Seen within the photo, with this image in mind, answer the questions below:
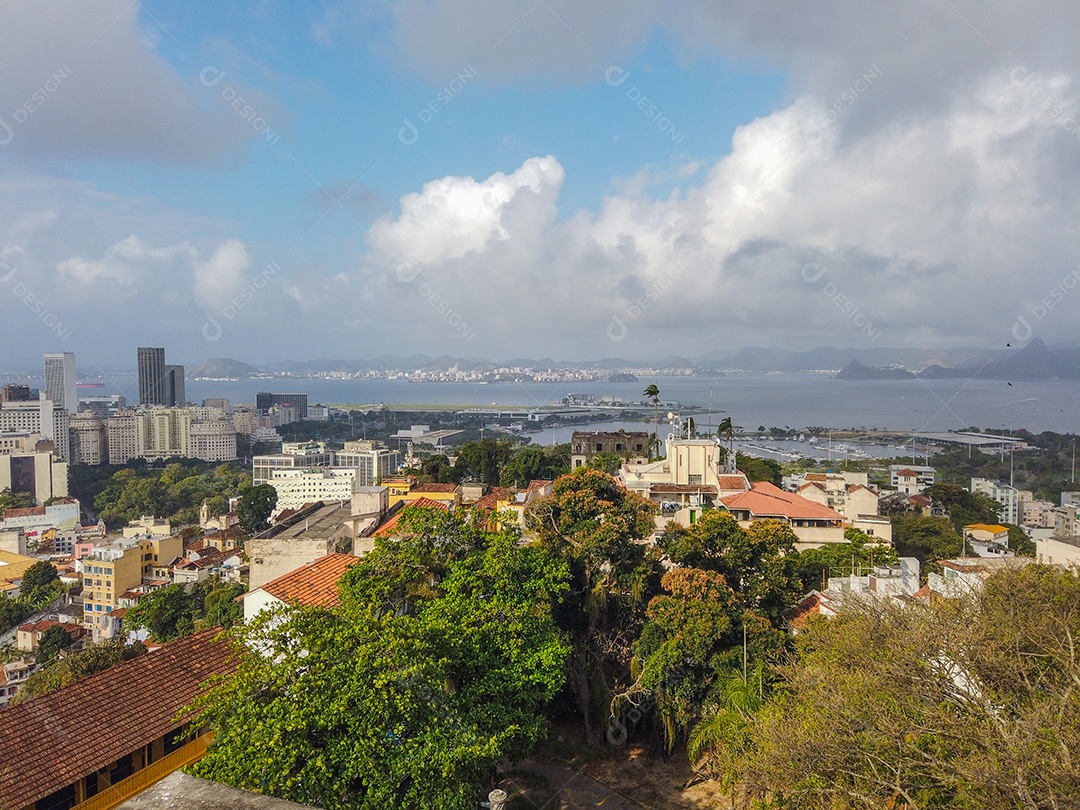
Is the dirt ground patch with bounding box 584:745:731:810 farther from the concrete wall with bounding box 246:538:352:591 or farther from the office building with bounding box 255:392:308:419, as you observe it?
the office building with bounding box 255:392:308:419

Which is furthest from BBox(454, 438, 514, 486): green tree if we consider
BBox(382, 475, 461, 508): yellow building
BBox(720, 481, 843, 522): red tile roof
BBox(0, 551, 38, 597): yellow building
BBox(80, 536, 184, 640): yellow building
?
BBox(0, 551, 38, 597): yellow building

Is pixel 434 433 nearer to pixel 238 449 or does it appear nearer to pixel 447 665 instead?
pixel 238 449

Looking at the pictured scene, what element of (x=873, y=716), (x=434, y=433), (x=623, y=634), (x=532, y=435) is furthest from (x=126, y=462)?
(x=873, y=716)

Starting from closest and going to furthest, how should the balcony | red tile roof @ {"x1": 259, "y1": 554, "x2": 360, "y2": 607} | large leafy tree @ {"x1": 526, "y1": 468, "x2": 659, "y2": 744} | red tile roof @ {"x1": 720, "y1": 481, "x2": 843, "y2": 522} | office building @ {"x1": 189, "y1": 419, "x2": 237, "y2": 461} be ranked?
1. the balcony
2. red tile roof @ {"x1": 259, "y1": 554, "x2": 360, "y2": 607}
3. large leafy tree @ {"x1": 526, "y1": 468, "x2": 659, "y2": 744}
4. red tile roof @ {"x1": 720, "y1": 481, "x2": 843, "y2": 522}
5. office building @ {"x1": 189, "y1": 419, "x2": 237, "y2": 461}

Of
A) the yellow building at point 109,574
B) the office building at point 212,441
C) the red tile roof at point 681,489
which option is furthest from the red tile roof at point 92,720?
the office building at point 212,441

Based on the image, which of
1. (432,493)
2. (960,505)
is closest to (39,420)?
(432,493)

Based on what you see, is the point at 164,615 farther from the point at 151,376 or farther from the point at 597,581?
the point at 151,376
